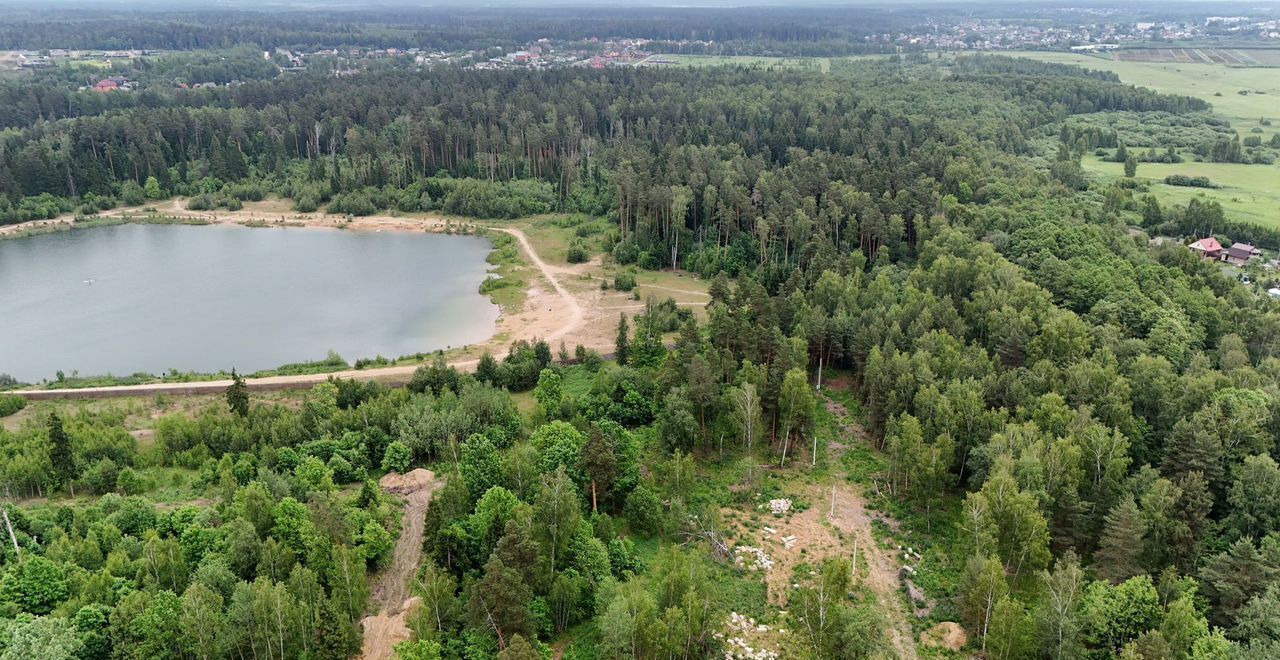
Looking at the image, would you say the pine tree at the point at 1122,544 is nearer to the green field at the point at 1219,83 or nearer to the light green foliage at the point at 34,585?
the light green foliage at the point at 34,585

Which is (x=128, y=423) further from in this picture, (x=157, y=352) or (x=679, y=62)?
(x=679, y=62)

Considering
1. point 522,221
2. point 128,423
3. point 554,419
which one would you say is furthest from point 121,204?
point 554,419

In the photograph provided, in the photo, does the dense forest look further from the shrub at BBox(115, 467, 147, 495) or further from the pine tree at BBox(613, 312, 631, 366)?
the pine tree at BBox(613, 312, 631, 366)

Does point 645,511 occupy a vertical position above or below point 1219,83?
below

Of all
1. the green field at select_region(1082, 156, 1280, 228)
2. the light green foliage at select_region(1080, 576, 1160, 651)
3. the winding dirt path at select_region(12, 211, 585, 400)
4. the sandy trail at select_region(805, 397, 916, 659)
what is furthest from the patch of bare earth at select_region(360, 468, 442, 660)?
the green field at select_region(1082, 156, 1280, 228)

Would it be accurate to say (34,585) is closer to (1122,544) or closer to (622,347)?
(622,347)

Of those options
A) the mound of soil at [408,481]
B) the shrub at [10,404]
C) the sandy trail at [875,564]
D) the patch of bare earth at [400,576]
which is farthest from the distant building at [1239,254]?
the shrub at [10,404]

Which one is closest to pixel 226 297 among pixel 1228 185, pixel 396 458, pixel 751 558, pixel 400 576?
pixel 396 458
